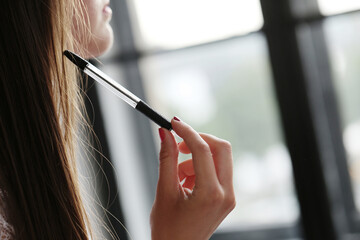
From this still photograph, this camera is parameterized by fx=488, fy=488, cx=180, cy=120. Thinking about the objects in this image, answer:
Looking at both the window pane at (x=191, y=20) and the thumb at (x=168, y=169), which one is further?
the window pane at (x=191, y=20)

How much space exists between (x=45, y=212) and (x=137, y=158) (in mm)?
1893

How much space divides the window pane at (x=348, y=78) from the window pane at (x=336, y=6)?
3cm

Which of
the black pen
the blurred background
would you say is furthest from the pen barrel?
the blurred background

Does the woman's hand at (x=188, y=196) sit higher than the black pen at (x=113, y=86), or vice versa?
the black pen at (x=113, y=86)

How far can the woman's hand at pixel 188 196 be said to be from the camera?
0.56 metres

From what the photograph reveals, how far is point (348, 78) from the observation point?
2.04 m

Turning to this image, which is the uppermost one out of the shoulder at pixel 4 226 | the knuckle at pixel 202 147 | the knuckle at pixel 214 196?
the knuckle at pixel 202 147

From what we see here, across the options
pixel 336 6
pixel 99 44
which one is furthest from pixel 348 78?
pixel 99 44

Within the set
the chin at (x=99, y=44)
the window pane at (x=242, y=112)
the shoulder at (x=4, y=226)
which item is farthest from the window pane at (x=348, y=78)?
the shoulder at (x=4, y=226)

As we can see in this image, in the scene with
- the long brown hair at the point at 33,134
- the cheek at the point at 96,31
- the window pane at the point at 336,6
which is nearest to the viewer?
the long brown hair at the point at 33,134

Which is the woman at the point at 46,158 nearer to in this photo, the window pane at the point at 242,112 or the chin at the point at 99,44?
the chin at the point at 99,44

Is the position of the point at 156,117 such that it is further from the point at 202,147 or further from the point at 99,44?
the point at 99,44

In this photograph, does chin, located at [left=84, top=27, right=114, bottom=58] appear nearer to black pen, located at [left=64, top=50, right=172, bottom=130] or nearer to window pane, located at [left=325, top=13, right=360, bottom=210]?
black pen, located at [left=64, top=50, right=172, bottom=130]

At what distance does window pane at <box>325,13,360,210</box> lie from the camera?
6.60ft
